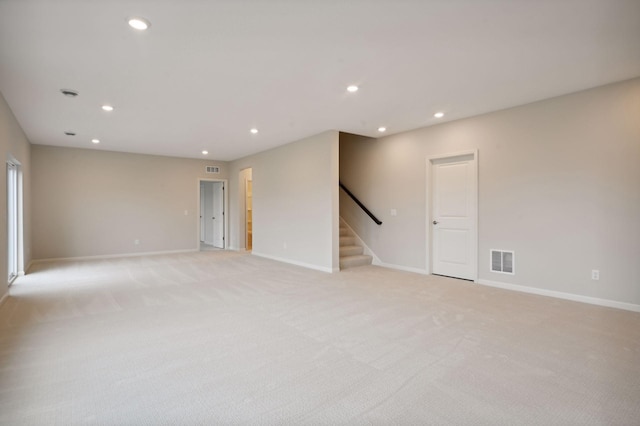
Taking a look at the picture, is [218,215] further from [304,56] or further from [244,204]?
[304,56]

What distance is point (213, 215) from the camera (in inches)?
417

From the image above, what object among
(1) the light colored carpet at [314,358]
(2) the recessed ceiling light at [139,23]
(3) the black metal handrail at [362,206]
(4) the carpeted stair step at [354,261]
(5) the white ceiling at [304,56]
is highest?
(5) the white ceiling at [304,56]

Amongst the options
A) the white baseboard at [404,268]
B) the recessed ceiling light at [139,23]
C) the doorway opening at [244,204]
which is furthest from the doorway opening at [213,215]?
the recessed ceiling light at [139,23]

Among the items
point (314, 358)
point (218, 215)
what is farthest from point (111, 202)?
point (314, 358)

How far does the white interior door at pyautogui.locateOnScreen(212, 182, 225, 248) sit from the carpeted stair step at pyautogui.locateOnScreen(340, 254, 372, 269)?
475cm

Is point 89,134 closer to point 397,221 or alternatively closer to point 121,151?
point 121,151

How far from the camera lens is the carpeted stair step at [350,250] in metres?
6.72

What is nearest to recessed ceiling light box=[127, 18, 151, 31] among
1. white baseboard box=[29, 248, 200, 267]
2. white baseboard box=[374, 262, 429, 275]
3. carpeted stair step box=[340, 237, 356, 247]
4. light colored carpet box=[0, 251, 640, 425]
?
light colored carpet box=[0, 251, 640, 425]

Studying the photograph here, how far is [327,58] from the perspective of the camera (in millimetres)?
3090

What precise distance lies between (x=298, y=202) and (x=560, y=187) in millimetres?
4395

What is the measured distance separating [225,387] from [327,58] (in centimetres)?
285

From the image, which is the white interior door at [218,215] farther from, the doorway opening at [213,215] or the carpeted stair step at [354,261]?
the carpeted stair step at [354,261]

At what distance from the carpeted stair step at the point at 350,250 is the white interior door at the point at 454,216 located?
1.66 metres

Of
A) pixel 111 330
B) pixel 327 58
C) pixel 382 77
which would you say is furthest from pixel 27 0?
pixel 382 77
